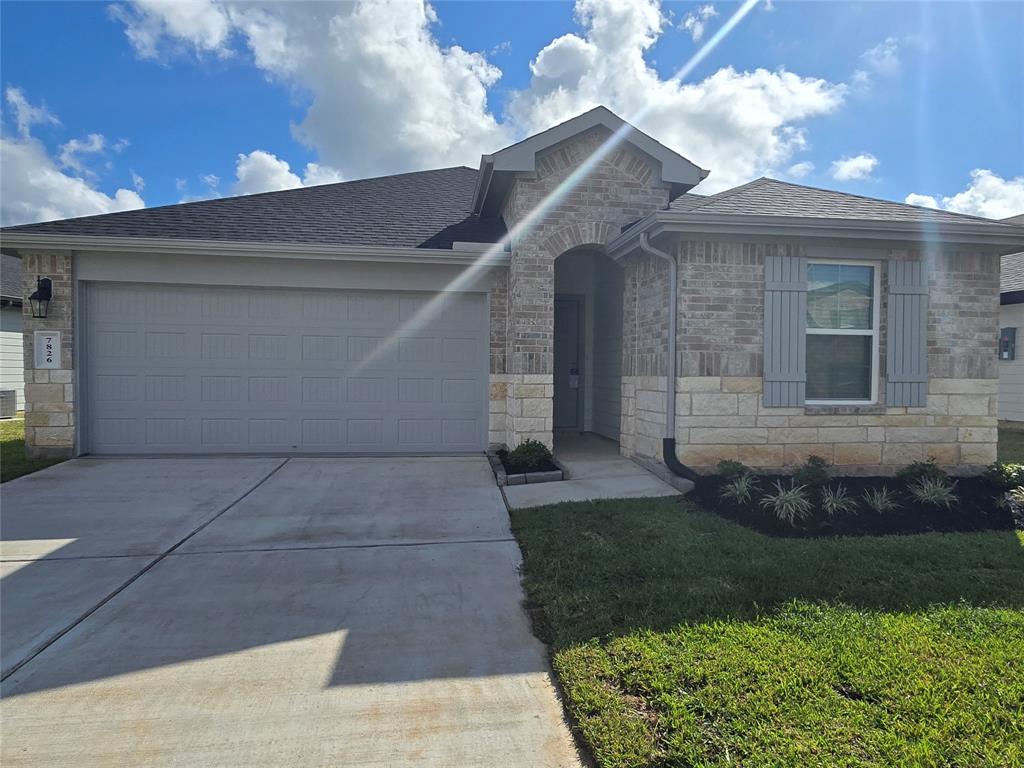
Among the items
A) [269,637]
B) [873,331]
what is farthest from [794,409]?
[269,637]

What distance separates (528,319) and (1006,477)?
19.4 ft

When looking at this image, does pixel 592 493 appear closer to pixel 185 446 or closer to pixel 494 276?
pixel 494 276

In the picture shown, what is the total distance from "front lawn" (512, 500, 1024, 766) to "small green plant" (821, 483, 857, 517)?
539 millimetres

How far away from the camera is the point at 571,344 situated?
442 inches

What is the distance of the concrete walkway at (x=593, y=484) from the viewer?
6496 mm

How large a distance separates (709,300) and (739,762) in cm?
547

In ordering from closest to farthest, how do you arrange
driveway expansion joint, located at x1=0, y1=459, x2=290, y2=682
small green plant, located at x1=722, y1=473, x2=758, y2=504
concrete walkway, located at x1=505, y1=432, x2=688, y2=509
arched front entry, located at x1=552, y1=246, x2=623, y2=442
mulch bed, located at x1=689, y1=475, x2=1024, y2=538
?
driveway expansion joint, located at x1=0, y1=459, x2=290, y2=682 → mulch bed, located at x1=689, y1=475, x2=1024, y2=538 → small green plant, located at x1=722, y1=473, x2=758, y2=504 → concrete walkway, located at x1=505, y1=432, x2=688, y2=509 → arched front entry, located at x1=552, y1=246, x2=623, y2=442

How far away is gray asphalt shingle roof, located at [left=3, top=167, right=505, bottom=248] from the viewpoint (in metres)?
8.65

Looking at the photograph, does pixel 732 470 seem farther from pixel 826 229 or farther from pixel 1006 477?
pixel 1006 477

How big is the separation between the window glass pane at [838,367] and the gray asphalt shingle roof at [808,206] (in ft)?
4.80

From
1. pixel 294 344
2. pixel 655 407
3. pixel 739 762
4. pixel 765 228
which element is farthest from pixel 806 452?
pixel 294 344

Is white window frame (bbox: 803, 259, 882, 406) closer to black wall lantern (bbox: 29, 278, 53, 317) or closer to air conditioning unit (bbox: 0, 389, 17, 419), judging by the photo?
black wall lantern (bbox: 29, 278, 53, 317)

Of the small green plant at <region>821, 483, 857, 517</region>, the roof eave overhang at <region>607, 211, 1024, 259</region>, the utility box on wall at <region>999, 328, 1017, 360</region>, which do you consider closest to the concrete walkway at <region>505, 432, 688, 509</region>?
the small green plant at <region>821, 483, 857, 517</region>

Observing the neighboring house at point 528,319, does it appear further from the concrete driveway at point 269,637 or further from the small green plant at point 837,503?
the concrete driveway at point 269,637
